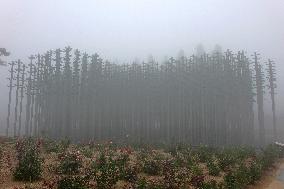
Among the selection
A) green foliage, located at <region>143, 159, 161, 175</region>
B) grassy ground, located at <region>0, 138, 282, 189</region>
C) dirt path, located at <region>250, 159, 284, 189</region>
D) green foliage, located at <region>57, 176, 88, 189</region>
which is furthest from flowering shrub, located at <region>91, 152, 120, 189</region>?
dirt path, located at <region>250, 159, 284, 189</region>

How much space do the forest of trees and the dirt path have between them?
107 feet

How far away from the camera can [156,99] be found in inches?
2657

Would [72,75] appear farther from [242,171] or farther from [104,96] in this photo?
[242,171]

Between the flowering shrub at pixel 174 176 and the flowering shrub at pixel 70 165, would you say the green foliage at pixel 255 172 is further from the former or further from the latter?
the flowering shrub at pixel 70 165

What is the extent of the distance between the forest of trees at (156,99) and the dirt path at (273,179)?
3247 centimetres

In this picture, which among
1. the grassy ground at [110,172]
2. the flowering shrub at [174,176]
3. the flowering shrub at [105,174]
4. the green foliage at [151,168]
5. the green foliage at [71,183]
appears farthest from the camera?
the green foliage at [151,168]

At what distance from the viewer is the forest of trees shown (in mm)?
62750

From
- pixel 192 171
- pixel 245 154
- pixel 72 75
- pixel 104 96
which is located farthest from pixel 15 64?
pixel 192 171

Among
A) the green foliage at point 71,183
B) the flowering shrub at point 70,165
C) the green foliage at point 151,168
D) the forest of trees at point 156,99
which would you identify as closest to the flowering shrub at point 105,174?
the flowering shrub at point 70,165

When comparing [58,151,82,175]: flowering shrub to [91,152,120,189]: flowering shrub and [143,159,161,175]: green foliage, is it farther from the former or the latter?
[143,159,161,175]: green foliage

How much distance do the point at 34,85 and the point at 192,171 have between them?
50.9 m

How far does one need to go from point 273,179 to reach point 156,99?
43.8m

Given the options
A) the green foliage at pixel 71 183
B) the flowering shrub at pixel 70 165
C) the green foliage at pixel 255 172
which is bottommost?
the green foliage at pixel 255 172

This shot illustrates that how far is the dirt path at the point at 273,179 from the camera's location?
73.3 ft
